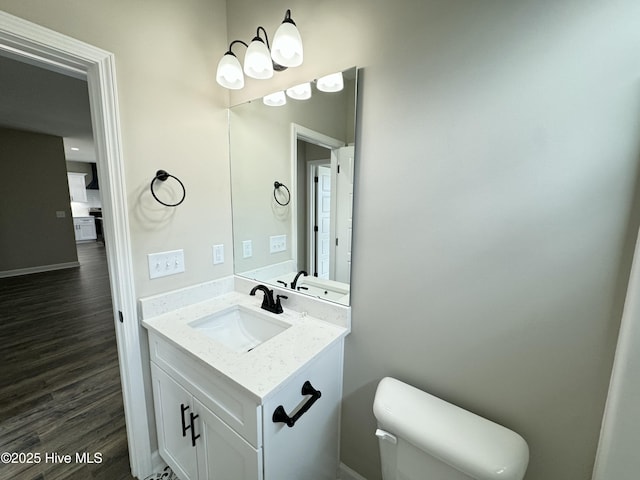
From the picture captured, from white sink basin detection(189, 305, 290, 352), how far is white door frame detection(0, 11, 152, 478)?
0.34m

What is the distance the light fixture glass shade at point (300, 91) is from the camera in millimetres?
1267

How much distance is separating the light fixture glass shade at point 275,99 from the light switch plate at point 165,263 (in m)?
0.96

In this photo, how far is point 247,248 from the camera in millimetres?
1718

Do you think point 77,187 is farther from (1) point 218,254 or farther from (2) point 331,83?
(2) point 331,83

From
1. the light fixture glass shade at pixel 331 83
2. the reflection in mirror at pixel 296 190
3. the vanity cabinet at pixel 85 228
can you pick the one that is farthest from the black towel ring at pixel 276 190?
the vanity cabinet at pixel 85 228

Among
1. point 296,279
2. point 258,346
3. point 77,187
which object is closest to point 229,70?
point 296,279

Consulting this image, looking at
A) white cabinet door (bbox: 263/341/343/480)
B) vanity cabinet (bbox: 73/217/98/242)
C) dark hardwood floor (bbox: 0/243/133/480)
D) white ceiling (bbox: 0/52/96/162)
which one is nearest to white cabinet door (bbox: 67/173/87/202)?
vanity cabinet (bbox: 73/217/98/242)

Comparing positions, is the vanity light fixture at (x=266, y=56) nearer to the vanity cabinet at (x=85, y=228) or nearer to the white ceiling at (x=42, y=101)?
the white ceiling at (x=42, y=101)

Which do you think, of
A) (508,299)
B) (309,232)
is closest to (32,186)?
(309,232)

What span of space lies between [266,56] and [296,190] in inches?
25.8

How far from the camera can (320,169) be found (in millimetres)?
1360

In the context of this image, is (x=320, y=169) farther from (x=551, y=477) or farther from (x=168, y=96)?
(x=551, y=477)

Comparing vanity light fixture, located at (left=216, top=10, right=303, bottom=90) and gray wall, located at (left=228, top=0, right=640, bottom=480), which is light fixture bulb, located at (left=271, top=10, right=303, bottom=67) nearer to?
vanity light fixture, located at (left=216, top=10, right=303, bottom=90)

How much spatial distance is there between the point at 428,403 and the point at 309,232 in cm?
96
